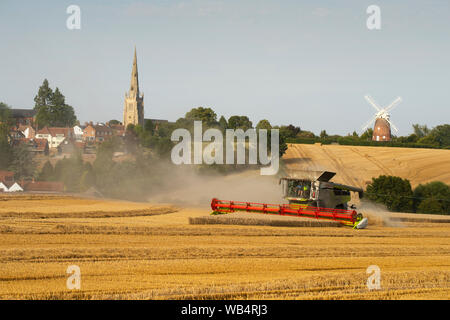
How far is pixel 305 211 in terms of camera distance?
1046 inches

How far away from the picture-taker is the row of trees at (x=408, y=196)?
5016cm

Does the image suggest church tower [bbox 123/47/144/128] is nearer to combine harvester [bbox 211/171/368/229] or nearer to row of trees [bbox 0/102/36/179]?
row of trees [bbox 0/102/36/179]

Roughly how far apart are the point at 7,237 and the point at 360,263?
12421 millimetres

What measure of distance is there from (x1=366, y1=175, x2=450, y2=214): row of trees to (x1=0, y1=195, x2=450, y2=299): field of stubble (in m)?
25.6

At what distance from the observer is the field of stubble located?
12.2 metres

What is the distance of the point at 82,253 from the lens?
15.9 metres

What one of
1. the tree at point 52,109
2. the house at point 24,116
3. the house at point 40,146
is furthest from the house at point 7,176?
the house at point 24,116

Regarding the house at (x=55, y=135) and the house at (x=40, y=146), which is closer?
the house at (x=40, y=146)

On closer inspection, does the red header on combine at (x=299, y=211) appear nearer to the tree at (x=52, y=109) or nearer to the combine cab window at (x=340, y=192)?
the combine cab window at (x=340, y=192)

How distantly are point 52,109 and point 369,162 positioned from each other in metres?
109

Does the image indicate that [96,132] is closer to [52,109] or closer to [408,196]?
[52,109]

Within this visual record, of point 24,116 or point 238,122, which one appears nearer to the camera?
point 238,122

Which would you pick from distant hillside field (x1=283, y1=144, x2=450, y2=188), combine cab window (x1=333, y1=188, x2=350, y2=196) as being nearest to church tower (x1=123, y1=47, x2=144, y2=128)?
distant hillside field (x1=283, y1=144, x2=450, y2=188)

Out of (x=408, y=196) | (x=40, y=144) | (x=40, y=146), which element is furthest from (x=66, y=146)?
(x=408, y=196)
